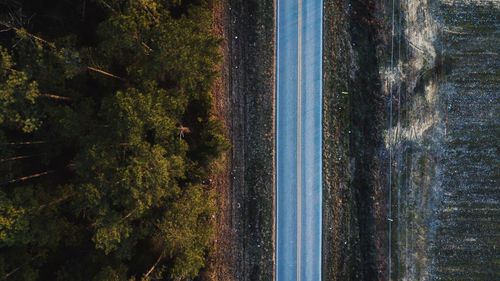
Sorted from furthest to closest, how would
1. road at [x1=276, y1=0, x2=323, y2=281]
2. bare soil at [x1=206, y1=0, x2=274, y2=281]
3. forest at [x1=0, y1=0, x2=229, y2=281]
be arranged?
road at [x1=276, y1=0, x2=323, y2=281] < bare soil at [x1=206, y1=0, x2=274, y2=281] < forest at [x1=0, y1=0, x2=229, y2=281]

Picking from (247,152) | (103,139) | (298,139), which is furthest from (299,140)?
(103,139)

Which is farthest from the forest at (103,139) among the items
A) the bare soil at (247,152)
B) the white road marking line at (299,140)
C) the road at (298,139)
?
the white road marking line at (299,140)

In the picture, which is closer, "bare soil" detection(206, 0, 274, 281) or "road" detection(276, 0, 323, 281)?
"bare soil" detection(206, 0, 274, 281)

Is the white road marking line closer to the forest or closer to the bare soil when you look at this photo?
the bare soil

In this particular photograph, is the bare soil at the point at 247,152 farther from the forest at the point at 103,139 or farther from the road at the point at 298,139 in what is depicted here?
the forest at the point at 103,139

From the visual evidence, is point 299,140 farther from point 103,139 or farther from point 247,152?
point 103,139

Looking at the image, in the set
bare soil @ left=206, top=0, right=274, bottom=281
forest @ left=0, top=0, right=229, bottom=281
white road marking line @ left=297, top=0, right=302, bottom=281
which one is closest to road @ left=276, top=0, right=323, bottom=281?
white road marking line @ left=297, top=0, right=302, bottom=281

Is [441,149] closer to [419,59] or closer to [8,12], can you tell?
[419,59]

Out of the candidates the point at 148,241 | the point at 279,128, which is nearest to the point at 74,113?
the point at 148,241
